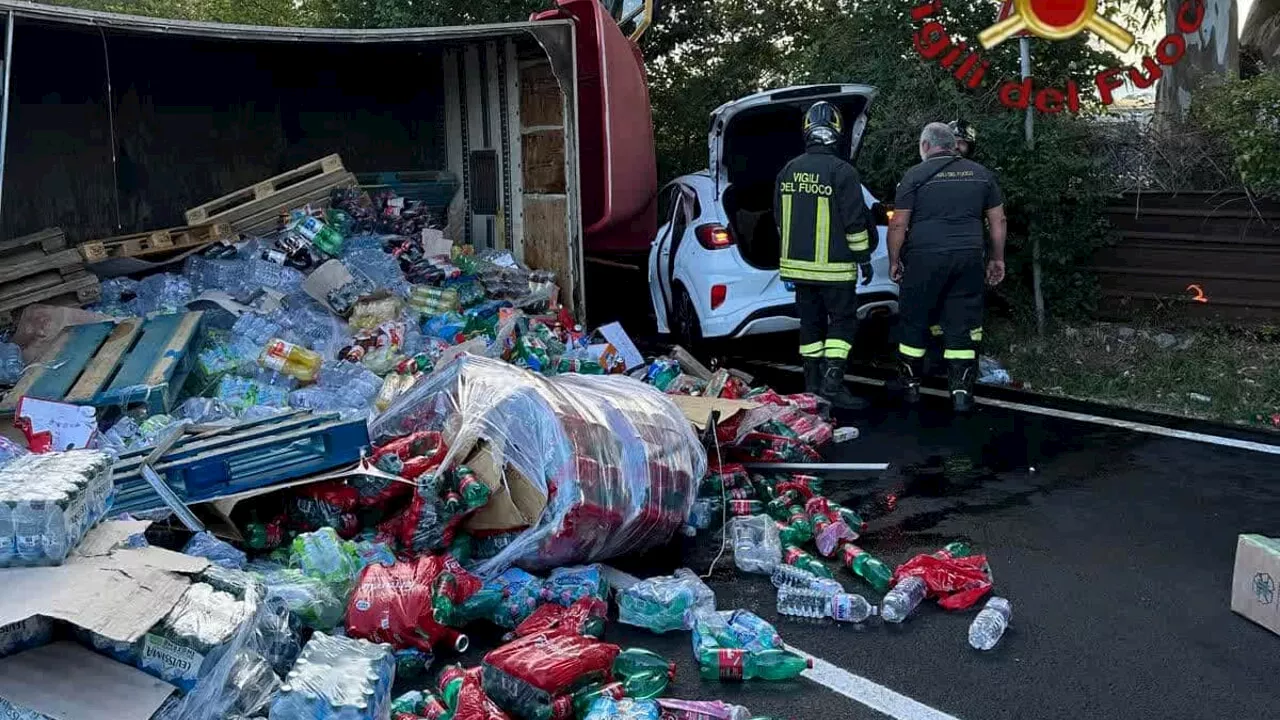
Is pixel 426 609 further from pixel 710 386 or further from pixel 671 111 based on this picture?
pixel 671 111

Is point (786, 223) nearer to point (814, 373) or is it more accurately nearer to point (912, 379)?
point (814, 373)

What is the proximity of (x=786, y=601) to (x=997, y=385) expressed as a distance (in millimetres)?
4440

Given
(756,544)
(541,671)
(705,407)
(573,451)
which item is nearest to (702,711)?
(541,671)

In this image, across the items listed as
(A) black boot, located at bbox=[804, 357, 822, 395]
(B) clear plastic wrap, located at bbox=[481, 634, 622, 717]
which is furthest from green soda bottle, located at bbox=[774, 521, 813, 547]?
(A) black boot, located at bbox=[804, 357, 822, 395]

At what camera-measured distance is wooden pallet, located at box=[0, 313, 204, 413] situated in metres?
6.22

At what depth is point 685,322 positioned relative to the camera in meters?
8.93

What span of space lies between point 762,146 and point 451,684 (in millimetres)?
6503

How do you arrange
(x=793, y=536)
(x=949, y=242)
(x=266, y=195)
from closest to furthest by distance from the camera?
(x=793, y=536) < (x=949, y=242) < (x=266, y=195)

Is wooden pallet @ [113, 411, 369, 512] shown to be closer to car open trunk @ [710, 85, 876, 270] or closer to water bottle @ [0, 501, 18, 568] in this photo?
water bottle @ [0, 501, 18, 568]

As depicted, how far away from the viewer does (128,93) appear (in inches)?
351

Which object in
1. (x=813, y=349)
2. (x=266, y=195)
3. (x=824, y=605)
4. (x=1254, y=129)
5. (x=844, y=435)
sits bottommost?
(x=844, y=435)

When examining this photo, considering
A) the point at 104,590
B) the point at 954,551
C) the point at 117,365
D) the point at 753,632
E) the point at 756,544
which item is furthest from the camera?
the point at 117,365

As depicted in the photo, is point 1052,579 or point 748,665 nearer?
point 748,665

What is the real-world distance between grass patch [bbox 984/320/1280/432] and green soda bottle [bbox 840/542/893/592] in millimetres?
3575
